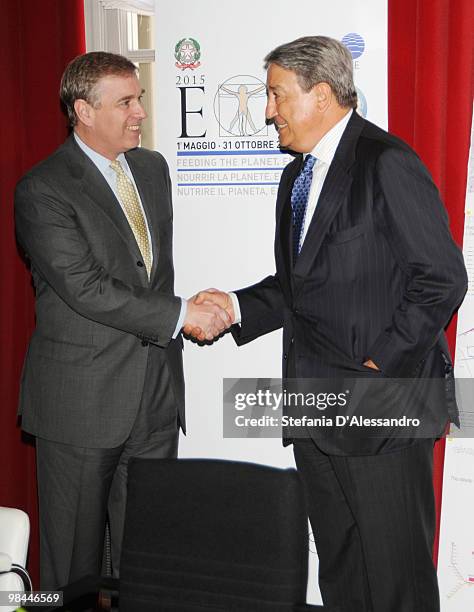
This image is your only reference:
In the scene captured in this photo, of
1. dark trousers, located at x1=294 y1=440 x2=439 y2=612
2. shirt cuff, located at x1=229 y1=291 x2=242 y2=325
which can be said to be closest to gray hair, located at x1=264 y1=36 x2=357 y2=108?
shirt cuff, located at x1=229 y1=291 x2=242 y2=325

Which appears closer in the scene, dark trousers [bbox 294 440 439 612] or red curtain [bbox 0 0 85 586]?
dark trousers [bbox 294 440 439 612]

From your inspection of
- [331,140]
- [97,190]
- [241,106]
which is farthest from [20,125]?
[331,140]

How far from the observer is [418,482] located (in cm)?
255

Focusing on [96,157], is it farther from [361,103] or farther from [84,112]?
[361,103]

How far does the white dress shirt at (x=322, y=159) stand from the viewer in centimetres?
259

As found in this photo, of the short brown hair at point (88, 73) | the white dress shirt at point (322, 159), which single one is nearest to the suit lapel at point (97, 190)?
the short brown hair at point (88, 73)

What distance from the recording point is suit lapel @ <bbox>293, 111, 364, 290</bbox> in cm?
248

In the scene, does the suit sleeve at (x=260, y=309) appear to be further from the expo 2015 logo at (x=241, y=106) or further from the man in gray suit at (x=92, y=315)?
the expo 2015 logo at (x=241, y=106)

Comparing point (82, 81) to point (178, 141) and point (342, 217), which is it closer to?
point (178, 141)

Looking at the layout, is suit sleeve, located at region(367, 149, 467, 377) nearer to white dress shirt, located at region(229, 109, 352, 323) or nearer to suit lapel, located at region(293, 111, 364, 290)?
suit lapel, located at region(293, 111, 364, 290)

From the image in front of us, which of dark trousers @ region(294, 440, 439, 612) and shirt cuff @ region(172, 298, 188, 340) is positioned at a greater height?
shirt cuff @ region(172, 298, 188, 340)

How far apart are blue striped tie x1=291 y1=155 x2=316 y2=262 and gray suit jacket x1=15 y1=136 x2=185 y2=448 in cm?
53

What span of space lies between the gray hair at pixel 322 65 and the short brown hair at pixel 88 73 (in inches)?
25.9

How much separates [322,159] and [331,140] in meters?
0.06
